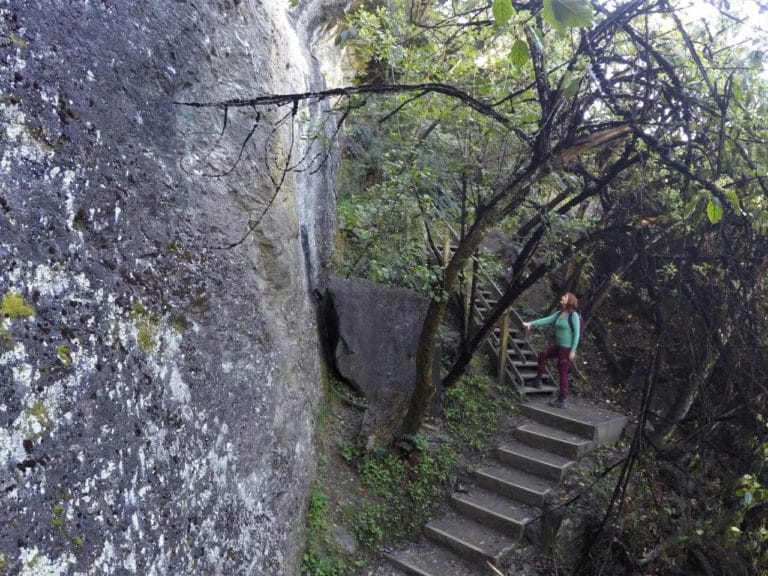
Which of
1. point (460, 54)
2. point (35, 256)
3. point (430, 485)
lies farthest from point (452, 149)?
point (35, 256)

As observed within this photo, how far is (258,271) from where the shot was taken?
3664 millimetres

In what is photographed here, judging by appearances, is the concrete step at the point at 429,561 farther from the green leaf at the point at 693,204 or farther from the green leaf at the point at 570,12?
the green leaf at the point at 570,12

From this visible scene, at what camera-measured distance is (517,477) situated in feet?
22.1

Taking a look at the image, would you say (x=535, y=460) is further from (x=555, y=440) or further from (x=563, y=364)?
(x=563, y=364)

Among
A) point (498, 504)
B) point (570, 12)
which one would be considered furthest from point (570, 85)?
point (498, 504)

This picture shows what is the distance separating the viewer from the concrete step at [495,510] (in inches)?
234

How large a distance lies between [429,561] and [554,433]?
2853 mm

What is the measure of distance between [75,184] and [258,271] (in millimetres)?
1600

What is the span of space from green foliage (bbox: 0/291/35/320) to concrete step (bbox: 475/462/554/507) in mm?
Answer: 5832

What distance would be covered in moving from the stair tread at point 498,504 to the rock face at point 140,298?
2.89 m

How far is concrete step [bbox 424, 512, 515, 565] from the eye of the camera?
559cm

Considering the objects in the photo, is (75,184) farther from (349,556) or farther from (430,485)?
(430,485)

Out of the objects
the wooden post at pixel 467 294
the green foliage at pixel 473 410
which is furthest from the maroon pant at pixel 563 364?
the wooden post at pixel 467 294

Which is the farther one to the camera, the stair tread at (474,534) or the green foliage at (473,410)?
the green foliage at (473,410)
